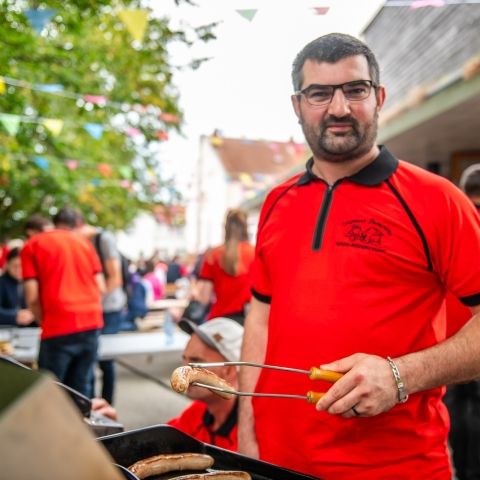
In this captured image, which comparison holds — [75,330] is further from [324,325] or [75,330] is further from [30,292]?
[324,325]

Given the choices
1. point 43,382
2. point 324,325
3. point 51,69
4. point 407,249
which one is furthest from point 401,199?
point 51,69

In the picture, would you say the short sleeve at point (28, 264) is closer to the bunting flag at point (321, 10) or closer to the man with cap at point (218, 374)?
the man with cap at point (218, 374)

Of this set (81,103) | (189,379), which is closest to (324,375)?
(189,379)

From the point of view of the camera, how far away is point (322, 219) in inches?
69.9

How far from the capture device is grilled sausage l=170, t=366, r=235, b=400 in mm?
1287

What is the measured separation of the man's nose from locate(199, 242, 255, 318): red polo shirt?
3.82m

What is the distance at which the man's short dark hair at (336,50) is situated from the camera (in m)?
1.72

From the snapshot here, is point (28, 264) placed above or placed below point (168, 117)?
below

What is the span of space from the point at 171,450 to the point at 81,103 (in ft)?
21.3

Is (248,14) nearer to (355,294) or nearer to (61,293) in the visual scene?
(355,294)

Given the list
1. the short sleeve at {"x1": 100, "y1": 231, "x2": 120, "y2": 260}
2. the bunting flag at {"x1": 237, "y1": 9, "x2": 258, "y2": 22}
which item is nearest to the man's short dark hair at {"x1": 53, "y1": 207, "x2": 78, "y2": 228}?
the short sleeve at {"x1": 100, "y1": 231, "x2": 120, "y2": 260}

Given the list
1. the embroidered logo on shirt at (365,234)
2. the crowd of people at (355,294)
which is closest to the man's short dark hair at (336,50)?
the crowd of people at (355,294)

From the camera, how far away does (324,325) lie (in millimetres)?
1670

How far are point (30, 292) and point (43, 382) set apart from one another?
445 cm
